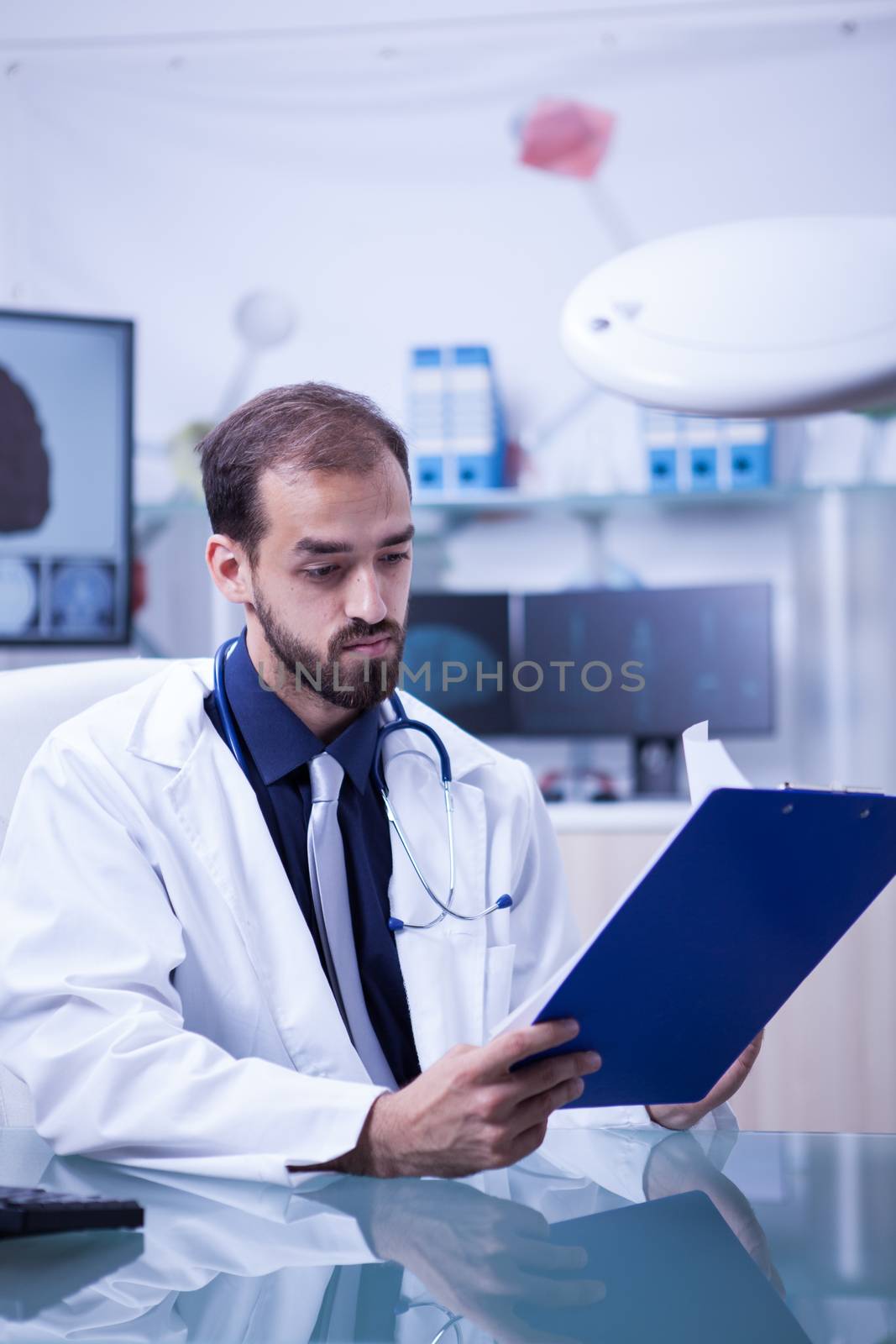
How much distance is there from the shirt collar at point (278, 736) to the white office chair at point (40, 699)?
0.47 feet

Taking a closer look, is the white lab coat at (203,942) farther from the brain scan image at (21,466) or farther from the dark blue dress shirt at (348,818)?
the brain scan image at (21,466)

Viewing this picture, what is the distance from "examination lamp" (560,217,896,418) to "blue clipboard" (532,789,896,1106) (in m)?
0.24

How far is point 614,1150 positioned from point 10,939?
540mm

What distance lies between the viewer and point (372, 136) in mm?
3221

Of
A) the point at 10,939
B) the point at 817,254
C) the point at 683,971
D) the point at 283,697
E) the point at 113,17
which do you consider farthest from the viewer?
the point at 113,17

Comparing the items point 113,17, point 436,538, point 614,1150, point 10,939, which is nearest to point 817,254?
point 614,1150

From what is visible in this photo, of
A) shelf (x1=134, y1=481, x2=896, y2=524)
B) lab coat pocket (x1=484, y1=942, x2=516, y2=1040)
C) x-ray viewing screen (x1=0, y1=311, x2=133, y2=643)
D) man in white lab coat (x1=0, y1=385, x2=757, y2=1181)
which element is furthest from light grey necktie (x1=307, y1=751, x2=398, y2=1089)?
x-ray viewing screen (x1=0, y1=311, x2=133, y2=643)

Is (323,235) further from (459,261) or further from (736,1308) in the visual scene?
(736,1308)

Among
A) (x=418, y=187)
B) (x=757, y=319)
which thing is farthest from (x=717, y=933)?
(x=418, y=187)

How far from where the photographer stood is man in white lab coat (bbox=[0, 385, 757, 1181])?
1009mm

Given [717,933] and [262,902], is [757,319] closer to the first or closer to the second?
[717,933]

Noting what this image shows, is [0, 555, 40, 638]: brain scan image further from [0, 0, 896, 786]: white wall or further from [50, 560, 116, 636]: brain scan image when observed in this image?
[0, 0, 896, 786]: white wall

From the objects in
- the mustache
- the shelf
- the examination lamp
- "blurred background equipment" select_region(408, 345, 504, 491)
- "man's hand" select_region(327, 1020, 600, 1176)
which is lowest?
"man's hand" select_region(327, 1020, 600, 1176)

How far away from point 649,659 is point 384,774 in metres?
1.57
